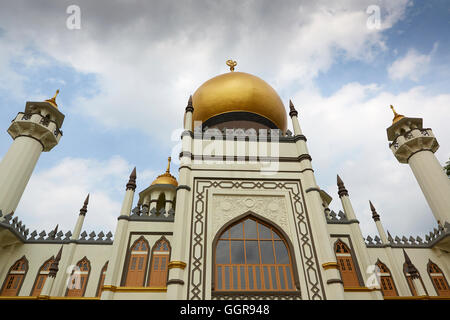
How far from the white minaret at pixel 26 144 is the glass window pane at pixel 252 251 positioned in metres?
9.30

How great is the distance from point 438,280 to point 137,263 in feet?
36.6

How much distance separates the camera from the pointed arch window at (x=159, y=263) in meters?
8.59

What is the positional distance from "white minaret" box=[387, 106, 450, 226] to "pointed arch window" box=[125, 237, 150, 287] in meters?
12.2

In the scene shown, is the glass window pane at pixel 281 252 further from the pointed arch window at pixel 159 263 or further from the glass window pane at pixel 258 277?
the pointed arch window at pixel 159 263

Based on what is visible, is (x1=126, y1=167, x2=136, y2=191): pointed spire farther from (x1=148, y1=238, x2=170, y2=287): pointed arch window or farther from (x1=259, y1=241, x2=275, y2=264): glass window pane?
(x1=259, y1=241, x2=275, y2=264): glass window pane

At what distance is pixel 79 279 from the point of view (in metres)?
9.80

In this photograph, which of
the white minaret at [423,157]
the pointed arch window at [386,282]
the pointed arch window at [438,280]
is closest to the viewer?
the pointed arch window at [386,282]

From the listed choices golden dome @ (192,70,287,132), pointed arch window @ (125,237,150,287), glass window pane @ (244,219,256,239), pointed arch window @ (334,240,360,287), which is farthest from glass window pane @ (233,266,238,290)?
golden dome @ (192,70,287,132)

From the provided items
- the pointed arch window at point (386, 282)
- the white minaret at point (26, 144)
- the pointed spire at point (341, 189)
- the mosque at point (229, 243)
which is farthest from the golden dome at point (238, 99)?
→ the pointed arch window at point (386, 282)

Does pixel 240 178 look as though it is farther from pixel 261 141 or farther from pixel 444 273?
pixel 444 273

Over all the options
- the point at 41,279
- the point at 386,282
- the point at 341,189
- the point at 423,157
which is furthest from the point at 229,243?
the point at 423,157

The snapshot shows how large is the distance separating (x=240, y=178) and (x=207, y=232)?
2.35 metres

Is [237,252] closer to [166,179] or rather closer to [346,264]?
[346,264]

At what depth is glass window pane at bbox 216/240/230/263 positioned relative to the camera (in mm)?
8461
